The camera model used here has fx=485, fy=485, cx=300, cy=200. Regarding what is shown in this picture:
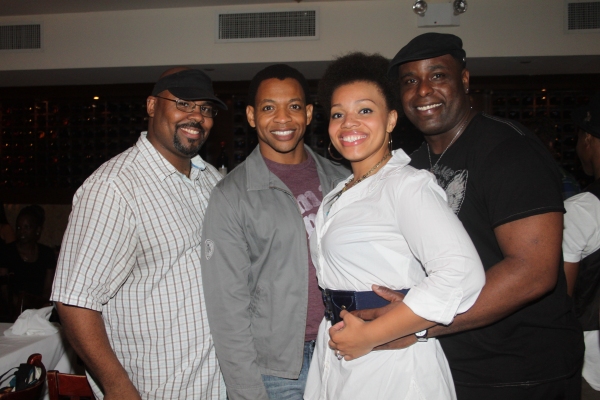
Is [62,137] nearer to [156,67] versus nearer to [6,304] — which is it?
[156,67]

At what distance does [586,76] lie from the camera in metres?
5.70

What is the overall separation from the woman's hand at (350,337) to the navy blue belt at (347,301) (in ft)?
0.12

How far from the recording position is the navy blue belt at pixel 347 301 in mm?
1389

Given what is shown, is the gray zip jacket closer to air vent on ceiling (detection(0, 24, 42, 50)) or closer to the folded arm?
the folded arm

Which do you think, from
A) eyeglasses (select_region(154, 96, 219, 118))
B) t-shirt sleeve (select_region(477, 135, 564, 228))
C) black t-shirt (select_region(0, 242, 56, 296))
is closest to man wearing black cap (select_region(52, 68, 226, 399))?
eyeglasses (select_region(154, 96, 219, 118))

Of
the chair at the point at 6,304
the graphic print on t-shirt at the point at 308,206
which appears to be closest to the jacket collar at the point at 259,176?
the graphic print on t-shirt at the point at 308,206

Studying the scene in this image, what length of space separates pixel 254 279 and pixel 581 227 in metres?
1.49

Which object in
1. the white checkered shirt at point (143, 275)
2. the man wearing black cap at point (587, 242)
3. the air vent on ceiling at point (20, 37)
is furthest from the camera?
the air vent on ceiling at point (20, 37)

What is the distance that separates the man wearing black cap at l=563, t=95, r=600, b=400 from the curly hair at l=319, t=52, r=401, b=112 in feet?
3.32

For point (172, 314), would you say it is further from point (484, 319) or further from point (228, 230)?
point (484, 319)

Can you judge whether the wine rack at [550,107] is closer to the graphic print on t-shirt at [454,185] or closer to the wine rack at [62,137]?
the wine rack at [62,137]

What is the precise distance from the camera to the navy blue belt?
4.56ft

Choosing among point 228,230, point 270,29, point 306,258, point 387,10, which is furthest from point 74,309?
point 387,10

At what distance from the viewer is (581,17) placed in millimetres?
4703
